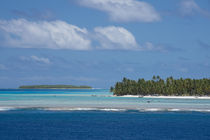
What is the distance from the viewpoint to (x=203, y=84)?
195375mm
